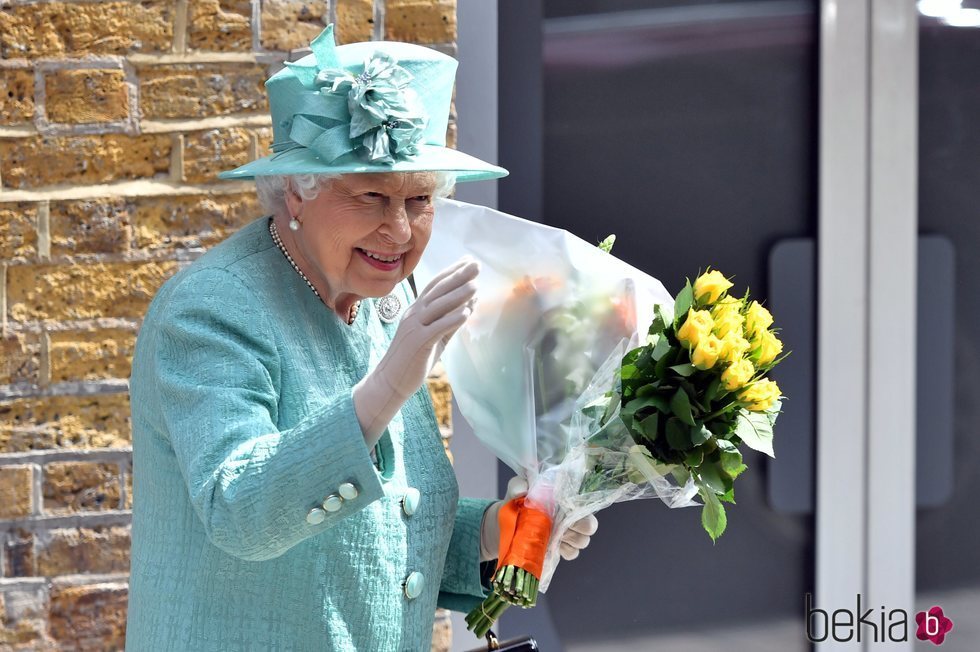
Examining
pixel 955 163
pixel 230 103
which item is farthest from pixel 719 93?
pixel 230 103

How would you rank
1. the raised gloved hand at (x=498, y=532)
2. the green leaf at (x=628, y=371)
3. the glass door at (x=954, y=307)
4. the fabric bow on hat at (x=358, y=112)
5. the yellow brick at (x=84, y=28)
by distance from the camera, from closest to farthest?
the fabric bow on hat at (x=358, y=112) → the green leaf at (x=628, y=371) → the raised gloved hand at (x=498, y=532) → the yellow brick at (x=84, y=28) → the glass door at (x=954, y=307)

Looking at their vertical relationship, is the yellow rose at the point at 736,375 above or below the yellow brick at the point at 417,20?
below

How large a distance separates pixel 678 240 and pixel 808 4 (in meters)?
0.66

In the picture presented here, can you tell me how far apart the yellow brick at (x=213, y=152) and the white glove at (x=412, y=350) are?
1.11 meters

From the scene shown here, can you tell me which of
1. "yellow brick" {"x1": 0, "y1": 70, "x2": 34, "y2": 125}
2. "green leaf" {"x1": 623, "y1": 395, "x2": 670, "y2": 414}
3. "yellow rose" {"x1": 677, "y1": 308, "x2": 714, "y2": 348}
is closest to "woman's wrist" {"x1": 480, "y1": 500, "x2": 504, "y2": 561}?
"green leaf" {"x1": 623, "y1": 395, "x2": 670, "y2": 414}

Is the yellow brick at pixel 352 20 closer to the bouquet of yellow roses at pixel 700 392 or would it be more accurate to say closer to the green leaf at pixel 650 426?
the bouquet of yellow roses at pixel 700 392

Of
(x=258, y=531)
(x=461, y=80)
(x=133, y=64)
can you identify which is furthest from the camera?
(x=461, y=80)

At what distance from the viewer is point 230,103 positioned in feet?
7.85

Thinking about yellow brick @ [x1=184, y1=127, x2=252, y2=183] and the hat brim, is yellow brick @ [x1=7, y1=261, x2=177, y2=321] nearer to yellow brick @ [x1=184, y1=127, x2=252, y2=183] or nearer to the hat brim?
yellow brick @ [x1=184, y1=127, x2=252, y2=183]

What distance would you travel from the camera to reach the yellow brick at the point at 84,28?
7.69ft

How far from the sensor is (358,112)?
60.7 inches

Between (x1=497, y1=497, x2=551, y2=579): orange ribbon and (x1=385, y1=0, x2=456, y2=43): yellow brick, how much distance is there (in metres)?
1.10

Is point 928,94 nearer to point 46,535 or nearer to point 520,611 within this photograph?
point 520,611


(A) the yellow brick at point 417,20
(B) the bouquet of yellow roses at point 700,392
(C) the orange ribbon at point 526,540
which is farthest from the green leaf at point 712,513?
(A) the yellow brick at point 417,20
